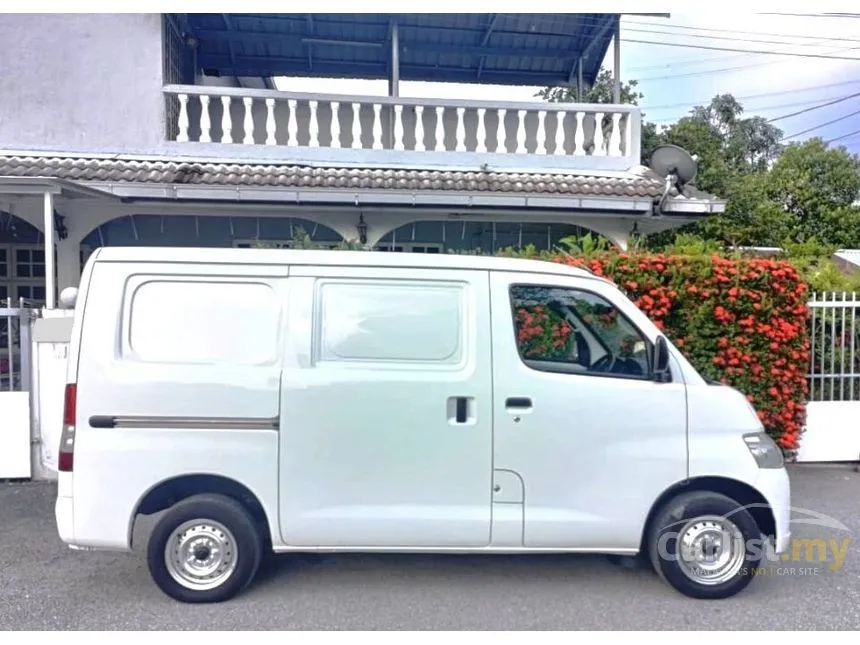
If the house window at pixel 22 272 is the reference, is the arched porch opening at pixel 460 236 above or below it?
above

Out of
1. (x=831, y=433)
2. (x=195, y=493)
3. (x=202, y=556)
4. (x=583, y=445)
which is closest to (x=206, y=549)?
→ (x=202, y=556)

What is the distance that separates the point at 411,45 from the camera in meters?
10.1

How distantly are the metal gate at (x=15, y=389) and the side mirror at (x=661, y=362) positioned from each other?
211 inches

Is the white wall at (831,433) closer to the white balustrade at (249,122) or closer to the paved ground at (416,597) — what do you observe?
the paved ground at (416,597)

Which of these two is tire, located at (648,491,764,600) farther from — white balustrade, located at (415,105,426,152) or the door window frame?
white balustrade, located at (415,105,426,152)

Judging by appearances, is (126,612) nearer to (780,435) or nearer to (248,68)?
(780,435)

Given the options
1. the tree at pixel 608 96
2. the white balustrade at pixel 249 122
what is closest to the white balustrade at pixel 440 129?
the white balustrade at pixel 249 122

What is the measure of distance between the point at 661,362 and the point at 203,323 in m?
2.57

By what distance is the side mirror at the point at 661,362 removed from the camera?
10.6ft

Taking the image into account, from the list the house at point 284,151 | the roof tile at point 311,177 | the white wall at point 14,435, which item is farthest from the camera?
the house at point 284,151

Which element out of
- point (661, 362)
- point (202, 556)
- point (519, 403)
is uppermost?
point (661, 362)

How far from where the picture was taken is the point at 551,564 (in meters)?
3.78

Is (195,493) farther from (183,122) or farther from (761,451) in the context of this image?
(183,122)

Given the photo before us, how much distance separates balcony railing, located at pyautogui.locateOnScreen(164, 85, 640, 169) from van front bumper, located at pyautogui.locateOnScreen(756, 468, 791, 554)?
6.17m
